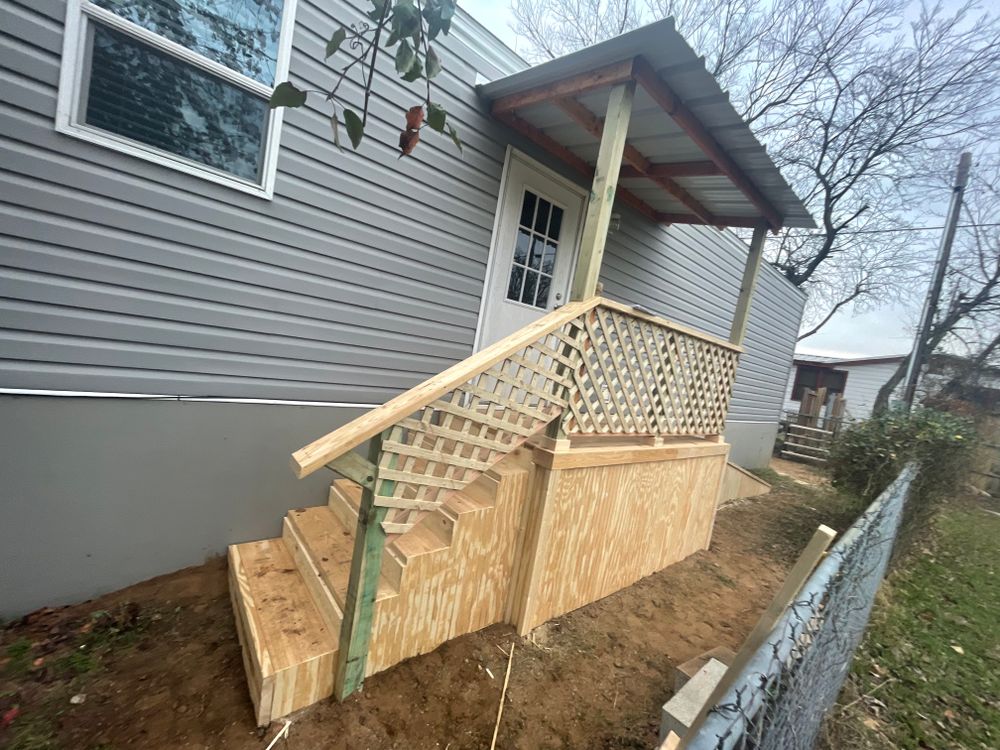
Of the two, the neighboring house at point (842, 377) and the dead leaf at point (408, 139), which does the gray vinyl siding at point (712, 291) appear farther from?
the neighboring house at point (842, 377)

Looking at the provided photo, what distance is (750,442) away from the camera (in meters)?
8.87

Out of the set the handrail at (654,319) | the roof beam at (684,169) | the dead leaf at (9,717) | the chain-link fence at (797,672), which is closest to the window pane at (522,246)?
the roof beam at (684,169)

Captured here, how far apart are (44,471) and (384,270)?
2.17 meters

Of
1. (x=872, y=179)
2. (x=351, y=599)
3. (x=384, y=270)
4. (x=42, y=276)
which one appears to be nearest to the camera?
(x=351, y=599)

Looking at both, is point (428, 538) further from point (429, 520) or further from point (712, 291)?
point (712, 291)

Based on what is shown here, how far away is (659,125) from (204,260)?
3223 mm

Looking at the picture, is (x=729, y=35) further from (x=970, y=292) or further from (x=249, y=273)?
(x=249, y=273)

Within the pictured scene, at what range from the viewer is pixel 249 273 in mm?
2617

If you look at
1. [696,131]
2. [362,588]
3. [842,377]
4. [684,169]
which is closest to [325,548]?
[362,588]

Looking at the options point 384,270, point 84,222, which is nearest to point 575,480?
point 384,270

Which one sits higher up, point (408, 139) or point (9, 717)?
point (408, 139)

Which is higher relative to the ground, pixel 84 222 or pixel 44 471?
pixel 84 222

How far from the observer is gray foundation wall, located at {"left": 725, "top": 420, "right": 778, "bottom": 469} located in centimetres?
815

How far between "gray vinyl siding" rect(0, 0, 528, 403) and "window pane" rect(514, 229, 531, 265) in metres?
0.45
